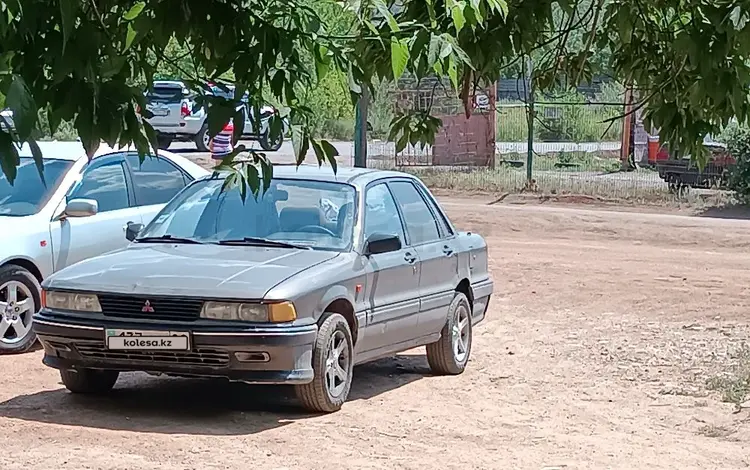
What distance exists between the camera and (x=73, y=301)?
8203 millimetres

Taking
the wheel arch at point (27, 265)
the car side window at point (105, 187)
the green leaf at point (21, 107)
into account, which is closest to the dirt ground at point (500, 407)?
the wheel arch at point (27, 265)

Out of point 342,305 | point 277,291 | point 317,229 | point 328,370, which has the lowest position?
point 328,370

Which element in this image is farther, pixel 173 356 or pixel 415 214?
pixel 415 214

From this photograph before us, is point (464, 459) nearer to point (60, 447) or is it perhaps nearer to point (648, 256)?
point (60, 447)

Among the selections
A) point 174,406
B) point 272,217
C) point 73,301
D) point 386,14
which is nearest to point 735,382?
point 272,217

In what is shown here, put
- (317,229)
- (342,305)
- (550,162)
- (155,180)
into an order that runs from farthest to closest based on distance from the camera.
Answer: (550,162), (155,180), (317,229), (342,305)

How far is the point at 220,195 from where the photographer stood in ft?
30.3

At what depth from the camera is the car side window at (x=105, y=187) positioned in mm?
10617

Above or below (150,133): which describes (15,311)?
below

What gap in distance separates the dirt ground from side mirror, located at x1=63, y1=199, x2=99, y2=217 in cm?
112

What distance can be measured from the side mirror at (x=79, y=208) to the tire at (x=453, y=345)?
9.20 ft

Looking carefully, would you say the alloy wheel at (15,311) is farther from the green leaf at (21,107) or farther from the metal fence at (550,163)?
the metal fence at (550,163)

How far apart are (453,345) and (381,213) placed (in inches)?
50.7

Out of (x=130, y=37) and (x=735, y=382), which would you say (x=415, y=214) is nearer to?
(x=735, y=382)
